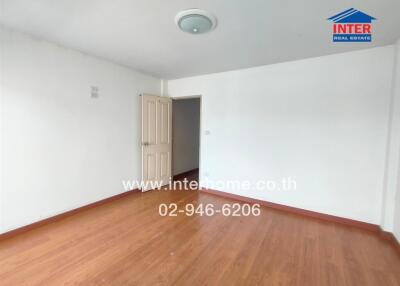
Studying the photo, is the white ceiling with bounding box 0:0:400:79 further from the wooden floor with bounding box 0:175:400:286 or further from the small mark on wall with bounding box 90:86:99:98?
the wooden floor with bounding box 0:175:400:286

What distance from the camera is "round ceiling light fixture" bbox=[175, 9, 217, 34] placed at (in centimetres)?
177

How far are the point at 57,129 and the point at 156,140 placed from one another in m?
1.75

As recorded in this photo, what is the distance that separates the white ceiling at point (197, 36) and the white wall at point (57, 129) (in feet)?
0.93

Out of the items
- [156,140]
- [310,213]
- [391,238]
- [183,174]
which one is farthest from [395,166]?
[183,174]

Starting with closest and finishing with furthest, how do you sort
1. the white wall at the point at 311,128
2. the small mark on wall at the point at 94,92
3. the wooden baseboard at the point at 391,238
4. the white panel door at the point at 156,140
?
1. the wooden baseboard at the point at 391,238
2. the white wall at the point at 311,128
3. the small mark on wall at the point at 94,92
4. the white panel door at the point at 156,140

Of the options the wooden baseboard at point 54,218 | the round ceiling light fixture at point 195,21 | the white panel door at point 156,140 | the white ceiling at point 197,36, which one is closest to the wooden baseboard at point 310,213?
the white panel door at point 156,140

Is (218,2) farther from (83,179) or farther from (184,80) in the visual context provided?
(83,179)

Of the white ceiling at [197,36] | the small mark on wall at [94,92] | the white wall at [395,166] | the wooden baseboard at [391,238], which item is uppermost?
the white ceiling at [197,36]

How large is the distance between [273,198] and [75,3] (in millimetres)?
3575

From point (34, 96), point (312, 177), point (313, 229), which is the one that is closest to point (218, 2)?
point (34, 96)

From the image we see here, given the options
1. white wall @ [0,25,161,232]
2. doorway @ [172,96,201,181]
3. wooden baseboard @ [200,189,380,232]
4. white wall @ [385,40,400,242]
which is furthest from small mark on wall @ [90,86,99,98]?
white wall @ [385,40,400,242]

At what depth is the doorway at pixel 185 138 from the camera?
16.3ft

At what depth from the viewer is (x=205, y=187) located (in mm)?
3943

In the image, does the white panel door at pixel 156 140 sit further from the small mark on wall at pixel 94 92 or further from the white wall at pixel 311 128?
the white wall at pixel 311 128
